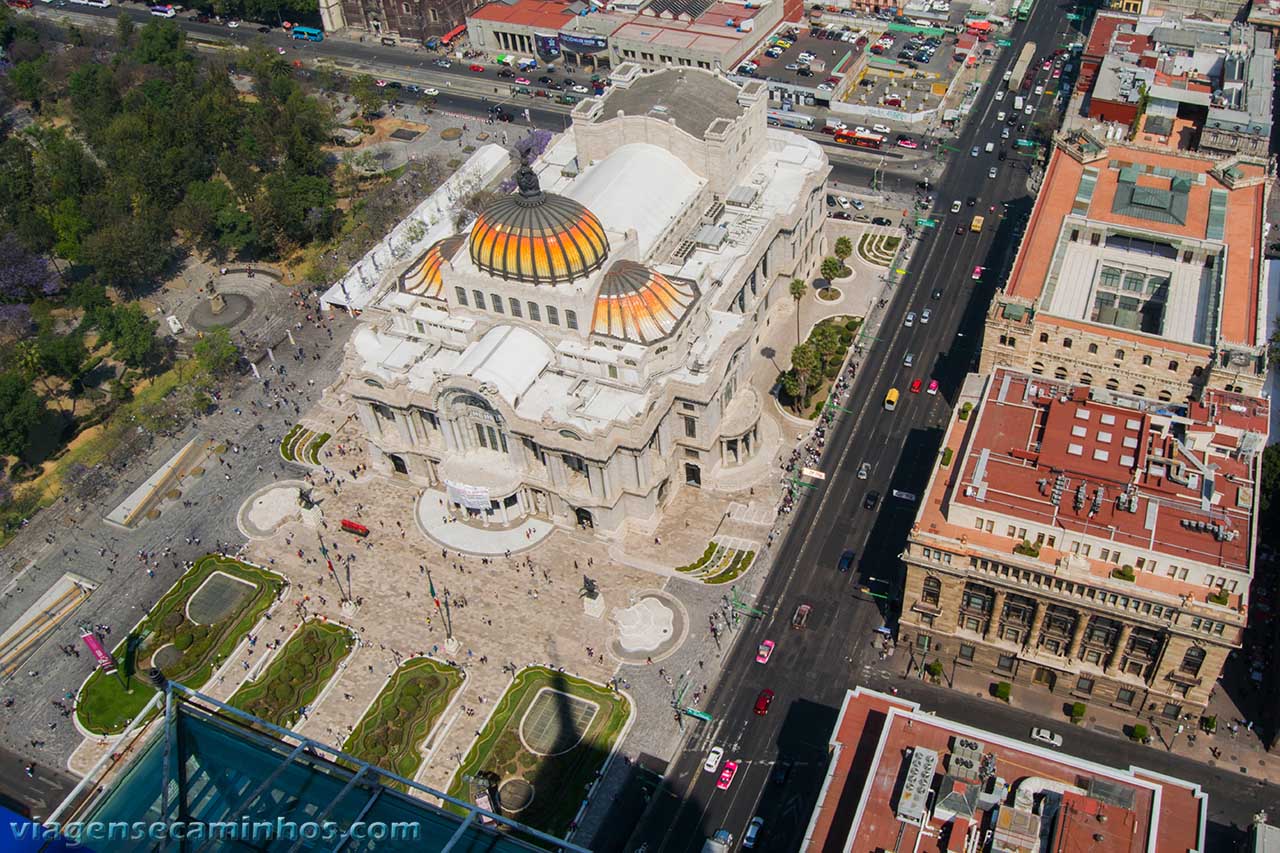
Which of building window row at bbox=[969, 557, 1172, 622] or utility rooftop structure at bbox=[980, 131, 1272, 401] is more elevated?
utility rooftop structure at bbox=[980, 131, 1272, 401]

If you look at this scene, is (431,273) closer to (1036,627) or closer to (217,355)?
(217,355)

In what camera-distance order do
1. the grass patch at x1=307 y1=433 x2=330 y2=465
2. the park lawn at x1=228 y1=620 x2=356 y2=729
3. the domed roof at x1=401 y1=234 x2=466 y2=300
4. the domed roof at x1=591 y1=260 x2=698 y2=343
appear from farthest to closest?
the grass patch at x1=307 y1=433 x2=330 y2=465, the domed roof at x1=401 y1=234 x2=466 y2=300, the domed roof at x1=591 y1=260 x2=698 y2=343, the park lawn at x1=228 y1=620 x2=356 y2=729

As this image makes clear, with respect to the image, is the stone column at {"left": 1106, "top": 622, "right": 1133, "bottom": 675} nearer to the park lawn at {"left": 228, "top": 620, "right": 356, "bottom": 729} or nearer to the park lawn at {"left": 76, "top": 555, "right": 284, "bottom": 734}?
the park lawn at {"left": 228, "top": 620, "right": 356, "bottom": 729}

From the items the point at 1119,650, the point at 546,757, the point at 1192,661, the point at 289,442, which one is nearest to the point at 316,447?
the point at 289,442

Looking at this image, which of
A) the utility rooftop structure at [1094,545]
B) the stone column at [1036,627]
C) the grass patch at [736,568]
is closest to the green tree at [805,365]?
the grass patch at [736,568]

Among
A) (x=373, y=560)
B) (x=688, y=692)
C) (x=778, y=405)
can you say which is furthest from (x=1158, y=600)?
(x=373, y=560)

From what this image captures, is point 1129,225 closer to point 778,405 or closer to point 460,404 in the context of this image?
point 778,405

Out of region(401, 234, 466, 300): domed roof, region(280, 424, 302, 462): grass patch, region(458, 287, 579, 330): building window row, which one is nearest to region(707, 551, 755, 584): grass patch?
region(458, 287, 579, 330): building window row
